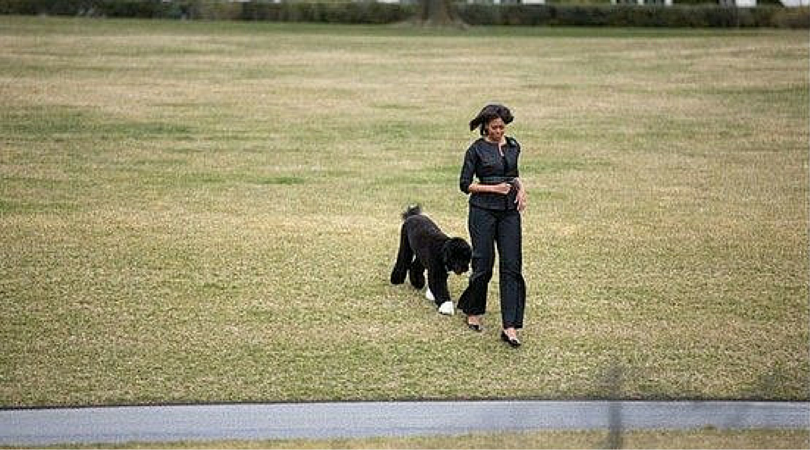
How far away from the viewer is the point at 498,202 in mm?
12023

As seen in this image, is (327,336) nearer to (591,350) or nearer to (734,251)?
(591,350)

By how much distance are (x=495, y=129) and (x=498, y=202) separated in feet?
1.92

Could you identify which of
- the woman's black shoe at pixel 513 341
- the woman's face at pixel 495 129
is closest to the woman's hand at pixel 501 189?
the woman's face at pixel 495 129

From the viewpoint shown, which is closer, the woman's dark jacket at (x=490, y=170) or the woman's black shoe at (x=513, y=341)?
the woman's dark jacket at (x=490, y=170)

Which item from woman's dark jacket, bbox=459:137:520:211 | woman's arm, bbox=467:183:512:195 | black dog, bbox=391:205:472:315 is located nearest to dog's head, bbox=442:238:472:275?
black dog, bbox=391:205:472:315

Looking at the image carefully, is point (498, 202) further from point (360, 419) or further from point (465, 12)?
point (465, 12)

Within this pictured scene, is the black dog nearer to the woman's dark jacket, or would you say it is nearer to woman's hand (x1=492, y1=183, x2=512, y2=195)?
the woman's dark jacket

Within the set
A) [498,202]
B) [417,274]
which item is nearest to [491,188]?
[498,202]

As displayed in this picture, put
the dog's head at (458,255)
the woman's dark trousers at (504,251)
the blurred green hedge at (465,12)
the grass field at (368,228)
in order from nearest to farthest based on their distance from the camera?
1. the grass field at (368,228)
2. the woman's dark trousers at (504,251)
3. the dog's head at (458,255)
4. the blurred green hedge at (465,12)

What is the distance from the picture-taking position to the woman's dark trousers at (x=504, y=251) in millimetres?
12078

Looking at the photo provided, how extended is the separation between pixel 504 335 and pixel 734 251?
5.04 meters

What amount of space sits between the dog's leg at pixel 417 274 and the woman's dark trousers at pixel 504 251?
76.0 inches

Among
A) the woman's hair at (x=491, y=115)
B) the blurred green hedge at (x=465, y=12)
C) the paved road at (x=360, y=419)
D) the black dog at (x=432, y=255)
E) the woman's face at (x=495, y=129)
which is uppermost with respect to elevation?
the woman's hair at (x=491, y=115)

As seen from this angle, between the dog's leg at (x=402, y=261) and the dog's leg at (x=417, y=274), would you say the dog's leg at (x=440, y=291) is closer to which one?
the dog's leg at (x=402, y=261)
